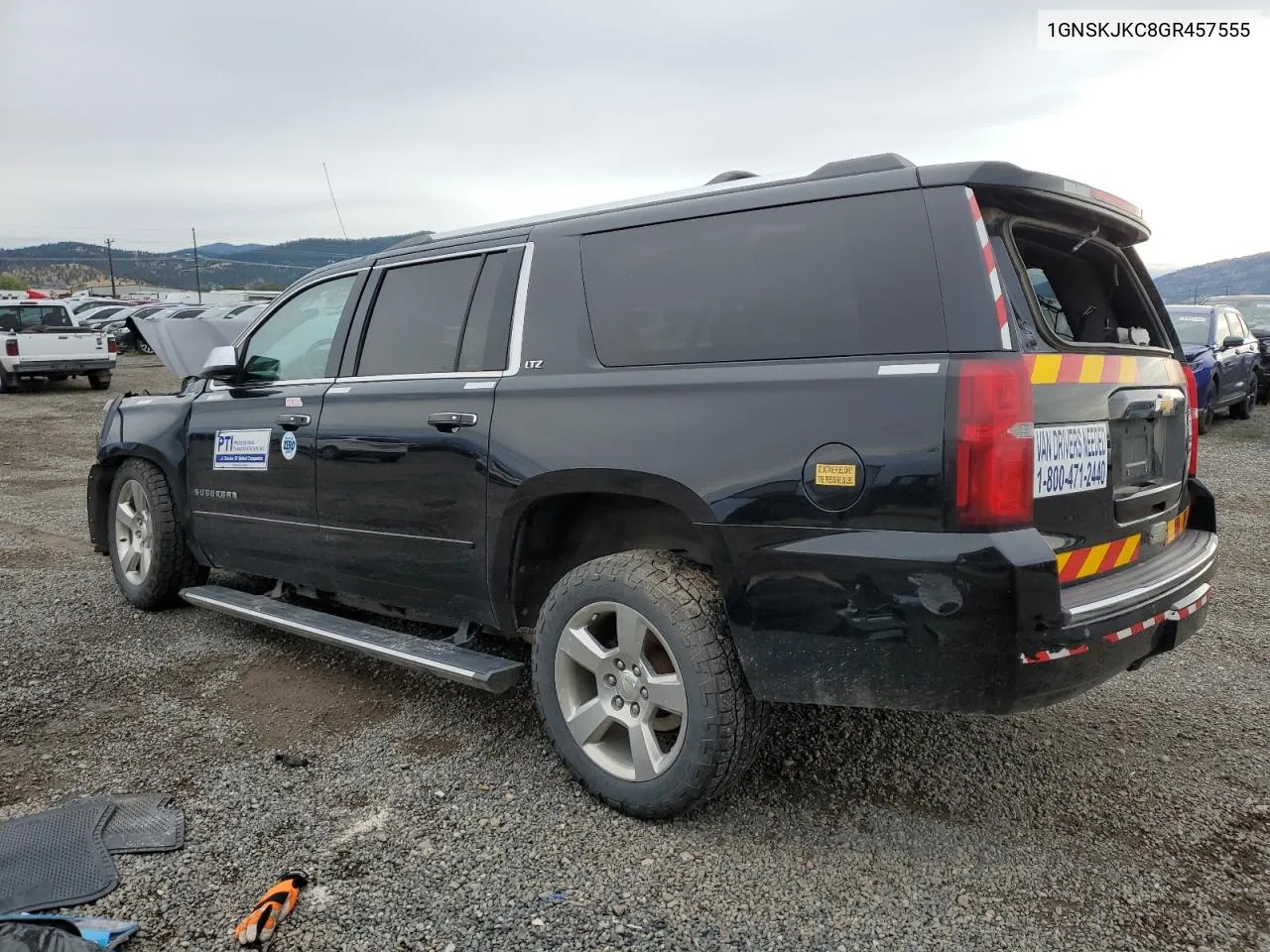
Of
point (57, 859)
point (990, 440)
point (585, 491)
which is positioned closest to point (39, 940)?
point (57, 859)

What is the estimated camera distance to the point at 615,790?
294 centimetres

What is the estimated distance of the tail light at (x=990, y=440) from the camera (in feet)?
7.64

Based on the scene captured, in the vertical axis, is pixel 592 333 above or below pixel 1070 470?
above

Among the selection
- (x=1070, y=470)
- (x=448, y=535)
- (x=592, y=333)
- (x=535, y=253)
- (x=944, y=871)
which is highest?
(x=535, y=253)

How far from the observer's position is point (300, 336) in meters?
4.41

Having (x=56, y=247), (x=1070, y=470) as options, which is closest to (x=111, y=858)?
(x=1070, y=470)

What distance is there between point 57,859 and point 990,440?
9.06ft

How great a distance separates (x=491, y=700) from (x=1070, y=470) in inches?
94.6

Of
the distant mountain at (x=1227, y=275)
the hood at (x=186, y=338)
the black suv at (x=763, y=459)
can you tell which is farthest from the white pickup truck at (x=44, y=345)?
the distant mountain at (x=1227, y=275)

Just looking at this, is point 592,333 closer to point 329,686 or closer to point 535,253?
point 535,253

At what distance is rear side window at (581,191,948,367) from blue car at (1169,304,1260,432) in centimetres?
1030

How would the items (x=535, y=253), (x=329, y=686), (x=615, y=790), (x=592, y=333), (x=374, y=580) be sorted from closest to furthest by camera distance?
1. (x=615, y=790)
2. (x=592, y=333)
3. (x=535, y=253)
4. (x=374, y=580)
5. (x=329, y=686)

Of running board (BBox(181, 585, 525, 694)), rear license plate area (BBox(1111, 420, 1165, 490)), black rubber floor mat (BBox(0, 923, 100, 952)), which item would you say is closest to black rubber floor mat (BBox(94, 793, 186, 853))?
black rubber floor mat (BBox(0, 923, 100, 952))

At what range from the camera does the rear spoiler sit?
248cm
